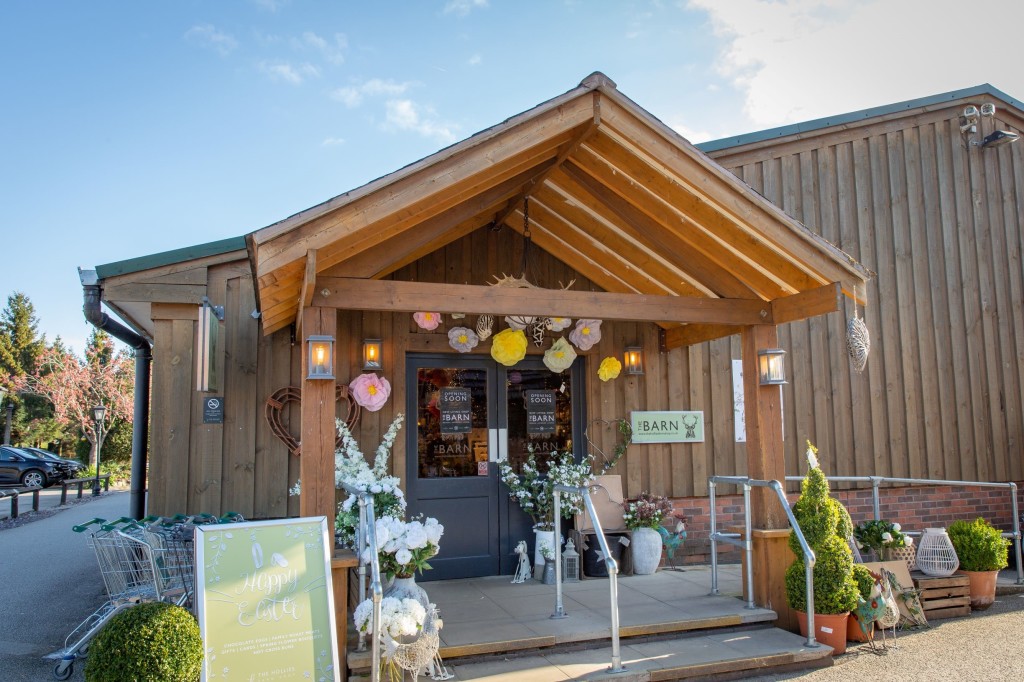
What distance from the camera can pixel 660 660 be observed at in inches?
183

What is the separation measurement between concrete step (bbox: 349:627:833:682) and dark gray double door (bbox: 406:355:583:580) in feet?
6.67

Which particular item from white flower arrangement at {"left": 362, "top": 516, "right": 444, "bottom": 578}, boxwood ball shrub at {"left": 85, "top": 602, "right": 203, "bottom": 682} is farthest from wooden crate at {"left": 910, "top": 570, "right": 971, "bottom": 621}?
boxwood ball shrub at {"left": 85, "top": 602, "right": 203, "bottom": 682}

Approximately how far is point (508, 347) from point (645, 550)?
223cm

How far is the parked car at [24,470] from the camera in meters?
20.2

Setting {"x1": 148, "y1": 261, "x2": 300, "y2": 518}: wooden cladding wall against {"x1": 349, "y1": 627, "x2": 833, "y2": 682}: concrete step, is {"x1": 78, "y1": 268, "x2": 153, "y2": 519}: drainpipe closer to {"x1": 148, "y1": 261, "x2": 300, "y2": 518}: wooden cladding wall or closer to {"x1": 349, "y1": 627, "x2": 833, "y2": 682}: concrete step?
{"x1": 148, "y1": 261, "x2": 300, "y2": 518}: wooden cladding wall

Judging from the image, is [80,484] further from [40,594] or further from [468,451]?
[468,451]

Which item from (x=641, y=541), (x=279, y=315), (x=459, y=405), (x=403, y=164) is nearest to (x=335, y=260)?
(x=403, y=164)

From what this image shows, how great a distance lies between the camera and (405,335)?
6.70 meters

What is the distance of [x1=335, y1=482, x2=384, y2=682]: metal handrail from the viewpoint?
154 inches

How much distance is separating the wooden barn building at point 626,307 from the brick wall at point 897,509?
0.04 m

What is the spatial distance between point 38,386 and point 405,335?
96.9ft

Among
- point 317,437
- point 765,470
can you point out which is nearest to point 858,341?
point 765,470

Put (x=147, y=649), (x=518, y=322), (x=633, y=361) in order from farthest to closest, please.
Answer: (x=633, y=361), (x=518, y=322), (x=147, y=649)

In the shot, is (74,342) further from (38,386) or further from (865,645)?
(865,645)
